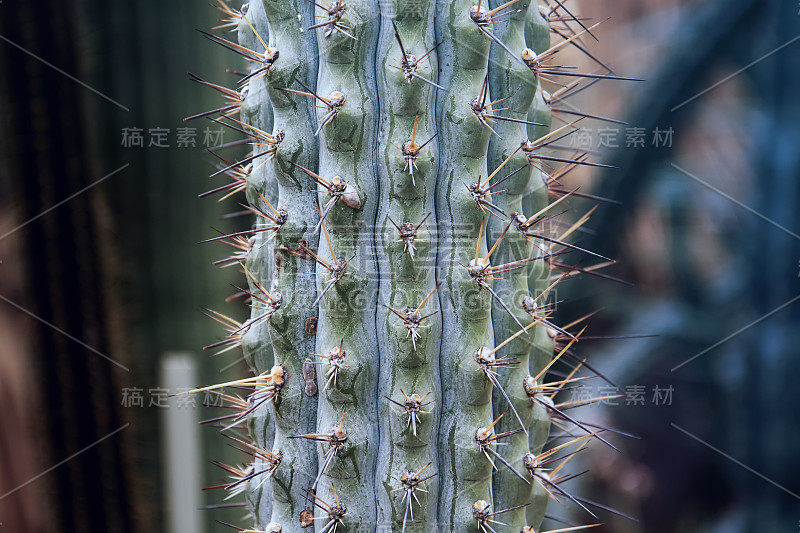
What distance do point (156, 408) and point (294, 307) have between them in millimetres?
1024

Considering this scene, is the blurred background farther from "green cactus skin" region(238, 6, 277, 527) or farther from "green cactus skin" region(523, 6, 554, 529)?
"green cactus skin" region(523, 6, 554, 529)

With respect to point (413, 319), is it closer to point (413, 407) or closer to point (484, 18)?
point (413, 407)

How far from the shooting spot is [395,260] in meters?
0.80

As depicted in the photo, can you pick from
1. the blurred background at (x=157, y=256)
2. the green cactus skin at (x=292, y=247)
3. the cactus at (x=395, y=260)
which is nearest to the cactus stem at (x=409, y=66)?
the cactus at (x=395, y=260)

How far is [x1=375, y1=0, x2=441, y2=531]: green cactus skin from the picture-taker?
31.1 inches

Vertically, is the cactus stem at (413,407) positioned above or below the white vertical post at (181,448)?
above

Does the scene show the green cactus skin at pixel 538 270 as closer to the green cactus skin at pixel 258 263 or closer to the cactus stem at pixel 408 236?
the cactus stem at pixel 408 236

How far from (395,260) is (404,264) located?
0.5 inches

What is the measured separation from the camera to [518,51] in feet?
2.82

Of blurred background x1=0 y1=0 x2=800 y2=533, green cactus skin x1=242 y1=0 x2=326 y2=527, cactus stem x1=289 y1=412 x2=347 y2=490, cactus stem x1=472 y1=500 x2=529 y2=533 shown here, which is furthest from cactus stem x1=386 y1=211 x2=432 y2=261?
blurred background x1=0 y1=0 x2=800 y2=533

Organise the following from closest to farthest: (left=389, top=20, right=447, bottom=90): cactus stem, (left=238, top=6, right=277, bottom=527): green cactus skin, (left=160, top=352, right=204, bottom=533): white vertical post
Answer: (left=389, top=20, right=447, bottom=90): cactus stem → (left=238, top=6, right=277, bottom=527): green cactus skin → (left=160, top=352, right=204, bottom=533): white vertical post

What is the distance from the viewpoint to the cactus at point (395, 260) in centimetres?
79

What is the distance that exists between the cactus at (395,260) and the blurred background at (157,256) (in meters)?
0.70

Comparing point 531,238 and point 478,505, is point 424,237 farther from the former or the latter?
point 478,505
